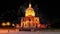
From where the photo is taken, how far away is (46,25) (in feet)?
20.1

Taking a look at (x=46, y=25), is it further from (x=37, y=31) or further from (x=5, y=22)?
(x=5, y=22)

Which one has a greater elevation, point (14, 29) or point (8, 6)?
point (8, 6)

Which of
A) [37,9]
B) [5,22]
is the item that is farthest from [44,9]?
[5,22]

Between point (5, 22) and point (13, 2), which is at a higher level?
point (13, 2)

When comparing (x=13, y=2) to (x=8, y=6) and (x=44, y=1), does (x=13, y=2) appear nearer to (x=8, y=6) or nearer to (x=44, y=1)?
(x=8, y=6)

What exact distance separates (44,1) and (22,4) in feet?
1.65

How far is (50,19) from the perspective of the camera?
6105 millimetres

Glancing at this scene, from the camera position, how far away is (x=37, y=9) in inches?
241

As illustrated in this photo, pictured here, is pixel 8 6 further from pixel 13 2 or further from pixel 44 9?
pixel 44 9

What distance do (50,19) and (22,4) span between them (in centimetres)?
72

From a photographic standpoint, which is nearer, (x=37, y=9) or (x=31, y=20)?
(x=37, y=9)

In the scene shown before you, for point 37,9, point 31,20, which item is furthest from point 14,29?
point 31,20

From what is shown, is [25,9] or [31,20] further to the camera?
[31,20]

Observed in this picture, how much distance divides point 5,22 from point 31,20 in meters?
1.39
